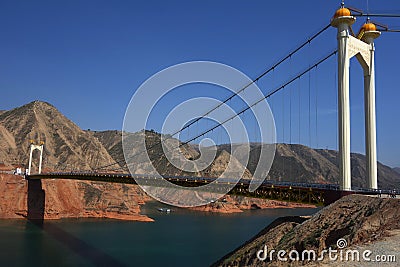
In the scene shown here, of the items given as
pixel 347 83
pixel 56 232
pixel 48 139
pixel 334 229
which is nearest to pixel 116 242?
pixel 56 232

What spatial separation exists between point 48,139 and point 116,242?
62.0 meters

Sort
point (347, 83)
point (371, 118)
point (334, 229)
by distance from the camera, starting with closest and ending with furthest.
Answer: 1. point (334, 229)
2. point (347, 83)
3. point (371, 118)

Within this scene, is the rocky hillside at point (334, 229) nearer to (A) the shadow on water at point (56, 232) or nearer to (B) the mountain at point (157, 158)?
(A) the shadow on water at point (56, 232)

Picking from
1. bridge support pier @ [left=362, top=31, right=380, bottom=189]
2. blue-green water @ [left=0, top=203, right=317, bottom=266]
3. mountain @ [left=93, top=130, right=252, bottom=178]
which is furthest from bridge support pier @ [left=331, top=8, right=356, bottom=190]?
mountain @ [left=93, top=130, right=252, bottom=178]

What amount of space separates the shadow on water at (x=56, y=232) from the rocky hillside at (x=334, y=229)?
19.2m

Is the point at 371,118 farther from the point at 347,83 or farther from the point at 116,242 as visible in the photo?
the point at 116,242

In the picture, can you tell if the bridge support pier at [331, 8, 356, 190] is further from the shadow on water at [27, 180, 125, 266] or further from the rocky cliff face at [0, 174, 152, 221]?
the rocky cliff face at [0, 174, 152, 221]

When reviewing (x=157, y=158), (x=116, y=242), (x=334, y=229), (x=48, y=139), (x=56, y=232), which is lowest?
(x=116, y=242)

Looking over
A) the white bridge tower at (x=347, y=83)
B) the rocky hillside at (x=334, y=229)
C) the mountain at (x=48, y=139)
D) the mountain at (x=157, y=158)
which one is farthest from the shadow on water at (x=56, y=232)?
the mountain at (x=157, y=158)

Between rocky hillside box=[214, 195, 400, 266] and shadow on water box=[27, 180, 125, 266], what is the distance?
19248mm

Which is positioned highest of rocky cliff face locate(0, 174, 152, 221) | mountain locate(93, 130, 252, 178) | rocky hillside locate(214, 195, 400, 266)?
mountain locate(93, 130, 252, 178)

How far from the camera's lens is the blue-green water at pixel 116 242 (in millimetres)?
34000

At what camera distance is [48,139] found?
314 feet

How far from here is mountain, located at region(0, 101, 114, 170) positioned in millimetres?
87938
